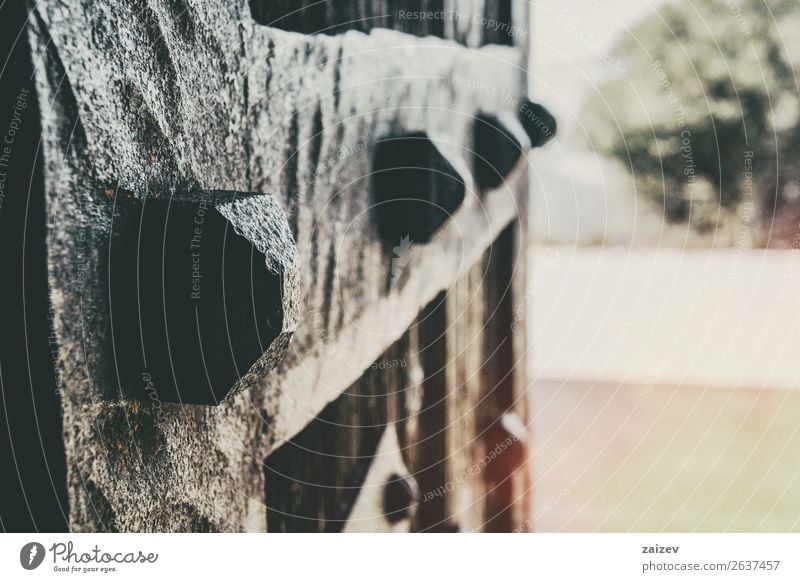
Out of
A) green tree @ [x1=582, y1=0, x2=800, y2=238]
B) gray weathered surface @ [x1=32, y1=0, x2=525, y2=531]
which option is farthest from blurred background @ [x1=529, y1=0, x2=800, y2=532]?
gray weathered surface @ [x1=32, y1=0, x2=525, y2=531]

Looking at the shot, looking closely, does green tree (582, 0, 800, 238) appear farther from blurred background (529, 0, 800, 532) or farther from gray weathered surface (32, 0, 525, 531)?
gray weathered surface (32, 0, 525, 531)

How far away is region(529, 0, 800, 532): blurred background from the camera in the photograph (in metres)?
3.46

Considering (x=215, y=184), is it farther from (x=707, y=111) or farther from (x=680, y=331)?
(x=707, y=111)

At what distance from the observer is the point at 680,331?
386cm

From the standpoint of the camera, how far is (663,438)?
13.8 ft

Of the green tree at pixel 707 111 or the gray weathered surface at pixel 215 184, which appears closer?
the gray weathered surface at pixel 215 184

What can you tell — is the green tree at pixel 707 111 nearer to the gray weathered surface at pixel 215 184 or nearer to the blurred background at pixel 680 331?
the blurred background at pixel 680 331

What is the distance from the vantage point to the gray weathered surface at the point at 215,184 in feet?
0.92

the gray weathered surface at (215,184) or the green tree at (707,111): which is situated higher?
the green tree at (707,111)

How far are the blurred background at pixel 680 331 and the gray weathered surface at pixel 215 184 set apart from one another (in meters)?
2.37

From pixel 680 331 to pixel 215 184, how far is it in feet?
12.7

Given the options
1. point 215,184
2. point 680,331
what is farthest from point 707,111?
point 215,184

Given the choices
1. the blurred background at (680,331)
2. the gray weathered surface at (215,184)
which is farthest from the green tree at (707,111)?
the gray weathered surface at (215,184)
